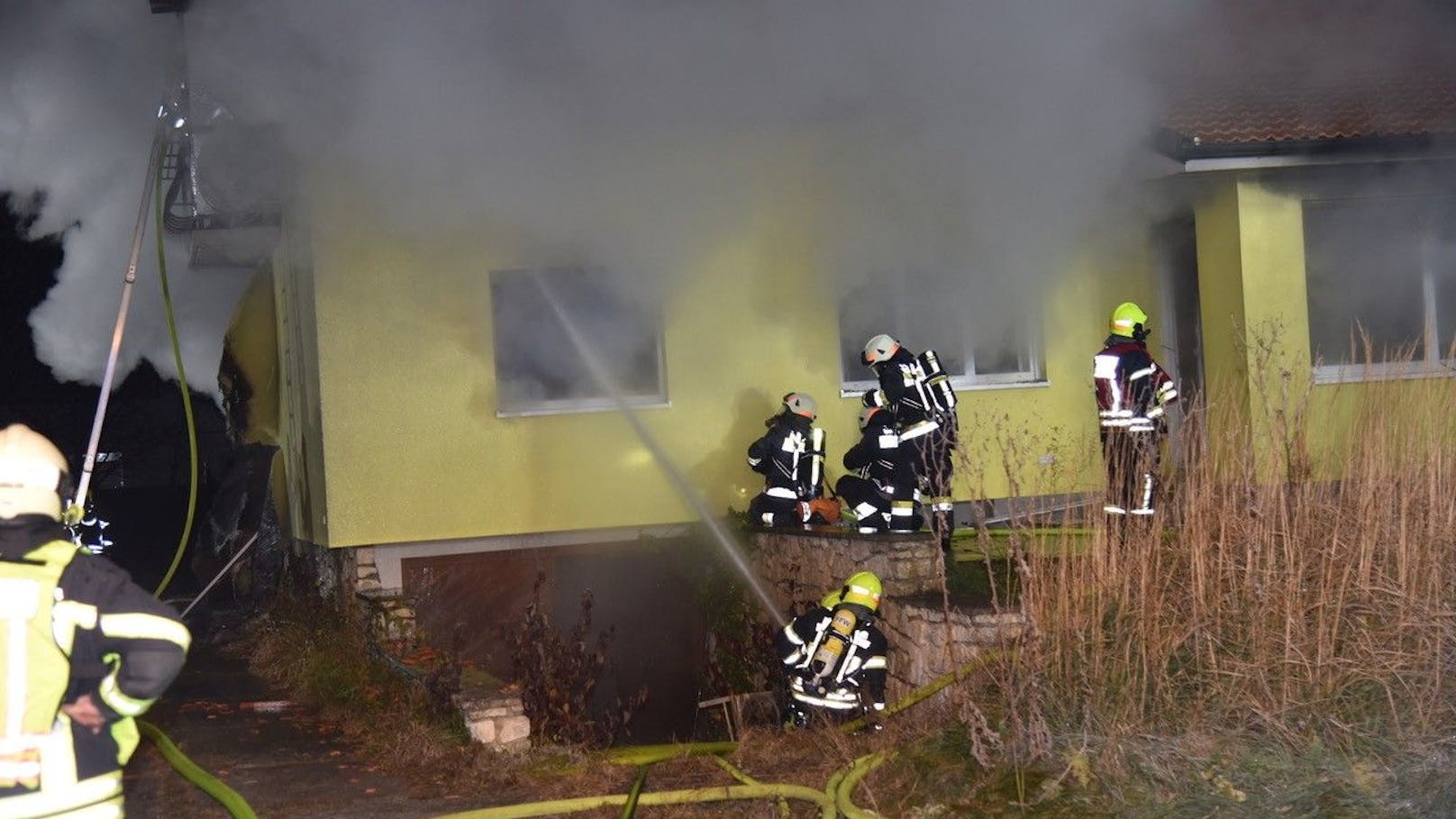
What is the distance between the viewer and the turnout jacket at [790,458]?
9.70 metres

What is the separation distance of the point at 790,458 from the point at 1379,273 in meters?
5.30

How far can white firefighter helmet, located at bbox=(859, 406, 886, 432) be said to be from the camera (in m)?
9.29

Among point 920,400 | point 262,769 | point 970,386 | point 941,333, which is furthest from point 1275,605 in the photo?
point 941,333

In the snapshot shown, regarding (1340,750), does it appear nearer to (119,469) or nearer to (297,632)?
(297,632)

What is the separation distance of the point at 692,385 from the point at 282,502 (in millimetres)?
5443

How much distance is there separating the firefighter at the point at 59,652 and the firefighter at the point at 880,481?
567 cm

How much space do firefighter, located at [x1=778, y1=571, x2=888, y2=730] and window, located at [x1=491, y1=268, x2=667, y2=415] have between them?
3.77 m

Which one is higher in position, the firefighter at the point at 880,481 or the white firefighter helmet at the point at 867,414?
the white firefighter helmet at the point at 867,414

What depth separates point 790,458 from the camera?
31.8 feet

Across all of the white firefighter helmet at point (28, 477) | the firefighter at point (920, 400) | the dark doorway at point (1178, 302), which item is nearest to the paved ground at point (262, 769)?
the white firefighter helmet at point (28, 477)

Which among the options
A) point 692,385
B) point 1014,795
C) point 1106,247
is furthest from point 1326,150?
point 1014,795

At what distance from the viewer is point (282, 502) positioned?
14047 mm

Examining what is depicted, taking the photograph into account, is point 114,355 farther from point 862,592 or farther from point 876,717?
point 876,717

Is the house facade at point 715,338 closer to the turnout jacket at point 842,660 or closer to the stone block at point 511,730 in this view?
the turnout jacket at point 842,660
